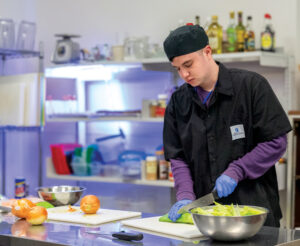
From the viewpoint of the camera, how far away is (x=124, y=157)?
4.43 meters

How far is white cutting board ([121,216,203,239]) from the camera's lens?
1950 mm

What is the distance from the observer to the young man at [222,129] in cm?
233

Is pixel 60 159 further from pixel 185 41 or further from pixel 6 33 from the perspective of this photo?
pixel 185 41

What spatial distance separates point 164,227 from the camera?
6.79 feet

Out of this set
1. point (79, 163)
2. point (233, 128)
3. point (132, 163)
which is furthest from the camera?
point (79, 163)

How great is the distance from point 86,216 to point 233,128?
73cm

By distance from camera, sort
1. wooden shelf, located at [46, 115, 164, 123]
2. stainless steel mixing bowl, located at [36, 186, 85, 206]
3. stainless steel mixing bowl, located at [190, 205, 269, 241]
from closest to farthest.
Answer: stainless steel mixing bowl, located at [190, 205, 269, 241]
stainless steel mixing bowl, located at [36, 186, 85, 206]
wooden shelf, located at [46, 115, 164, 123]

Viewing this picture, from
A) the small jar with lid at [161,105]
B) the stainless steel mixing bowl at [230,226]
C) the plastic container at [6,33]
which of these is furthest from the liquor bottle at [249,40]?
the stainless steel mixing bowl at [230,226]

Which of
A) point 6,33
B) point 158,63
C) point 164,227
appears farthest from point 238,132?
point 6,33

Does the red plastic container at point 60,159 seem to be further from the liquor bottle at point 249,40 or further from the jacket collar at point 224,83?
the jacket collar at point 224,83

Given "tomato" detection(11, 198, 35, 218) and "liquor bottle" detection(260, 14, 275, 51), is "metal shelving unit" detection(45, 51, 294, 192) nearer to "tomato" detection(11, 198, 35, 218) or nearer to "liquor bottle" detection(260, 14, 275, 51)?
"liquor bottle" detection(260, 14, 275, 51)

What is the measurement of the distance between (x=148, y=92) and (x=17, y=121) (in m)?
1.25

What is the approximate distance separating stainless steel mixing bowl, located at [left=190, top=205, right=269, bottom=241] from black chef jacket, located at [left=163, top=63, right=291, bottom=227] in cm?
61

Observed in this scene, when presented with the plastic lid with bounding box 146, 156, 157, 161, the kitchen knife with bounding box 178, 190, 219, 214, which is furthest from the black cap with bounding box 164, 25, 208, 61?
the plastic lid with bounding box 146, 156, 157, 161
